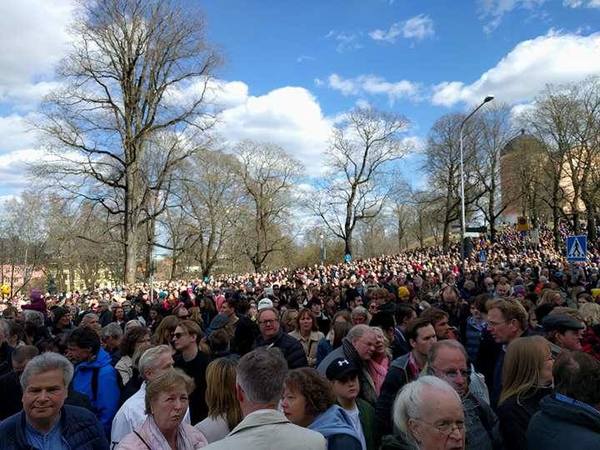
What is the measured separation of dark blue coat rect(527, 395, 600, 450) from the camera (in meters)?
2.50

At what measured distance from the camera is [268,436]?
2.19 m

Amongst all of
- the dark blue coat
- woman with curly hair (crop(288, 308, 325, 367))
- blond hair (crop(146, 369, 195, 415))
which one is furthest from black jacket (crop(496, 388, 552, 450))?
woman with curly hair (crop(288, 308, 325, 367))

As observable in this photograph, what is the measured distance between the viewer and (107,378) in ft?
15.4

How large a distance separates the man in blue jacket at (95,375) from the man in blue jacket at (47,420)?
52.0 inches

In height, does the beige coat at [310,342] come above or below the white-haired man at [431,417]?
below

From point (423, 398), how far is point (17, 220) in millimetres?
57467

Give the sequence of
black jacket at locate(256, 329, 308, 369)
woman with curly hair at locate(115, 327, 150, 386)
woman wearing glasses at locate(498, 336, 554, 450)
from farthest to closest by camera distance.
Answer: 1. black jacket at locate(256, 329, 308, 369)
2. woman with curly hair at locate(115, 327, 150, 386)
3. woman wearing glasses at locate(498, 336, 554, 450)

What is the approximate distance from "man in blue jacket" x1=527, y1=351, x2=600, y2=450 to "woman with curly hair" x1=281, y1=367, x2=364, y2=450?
959 millimetres

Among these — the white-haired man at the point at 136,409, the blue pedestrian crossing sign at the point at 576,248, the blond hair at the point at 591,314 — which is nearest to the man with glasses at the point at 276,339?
the white-haired man at the point at 136,409

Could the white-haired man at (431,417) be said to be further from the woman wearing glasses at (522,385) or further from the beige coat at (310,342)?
the beige coat at (310,342)

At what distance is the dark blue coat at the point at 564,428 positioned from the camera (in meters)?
2.50

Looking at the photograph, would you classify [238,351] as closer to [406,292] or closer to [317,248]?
[406,292]

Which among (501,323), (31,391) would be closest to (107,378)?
(31,391)

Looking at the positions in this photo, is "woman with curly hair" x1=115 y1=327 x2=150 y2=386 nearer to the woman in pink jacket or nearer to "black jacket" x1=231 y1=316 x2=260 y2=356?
"black jacket" x1=231 y1=316 x2=260 y2=356
